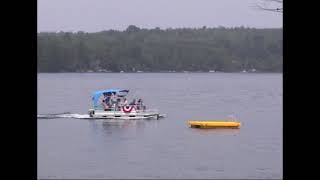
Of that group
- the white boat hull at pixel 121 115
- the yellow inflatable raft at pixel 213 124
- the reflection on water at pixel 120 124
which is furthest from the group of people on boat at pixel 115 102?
the yellow inflatable raft at pixel 213 124

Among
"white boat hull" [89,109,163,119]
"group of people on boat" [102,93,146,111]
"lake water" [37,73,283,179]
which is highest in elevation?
"group of people on boat" [102,93,146,111]

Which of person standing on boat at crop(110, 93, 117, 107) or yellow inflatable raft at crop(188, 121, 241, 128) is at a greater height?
person standing on boat at crop(110, 93, 117, 107)

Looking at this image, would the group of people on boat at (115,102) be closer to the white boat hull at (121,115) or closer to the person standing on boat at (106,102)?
the person standing on boat at (106,102)

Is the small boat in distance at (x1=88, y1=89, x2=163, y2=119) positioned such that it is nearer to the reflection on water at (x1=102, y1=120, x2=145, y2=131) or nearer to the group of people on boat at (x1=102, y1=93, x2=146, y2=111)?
the group of people on boat at (x1=102, y1=93, x2=146, y2=111)

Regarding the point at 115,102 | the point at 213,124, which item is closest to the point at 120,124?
the point at 115,102

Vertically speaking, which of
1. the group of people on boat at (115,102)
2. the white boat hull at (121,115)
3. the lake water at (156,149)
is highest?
the group of people on boat at (115,102)

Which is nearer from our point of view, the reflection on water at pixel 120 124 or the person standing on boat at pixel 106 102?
the reflection on water at pixel 120 124

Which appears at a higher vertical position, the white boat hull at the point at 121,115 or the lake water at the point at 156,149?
the white boat hull at the point at 121,115

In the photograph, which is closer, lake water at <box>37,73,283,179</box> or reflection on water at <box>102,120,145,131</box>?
lake water at <box>37,73,283,179</box>

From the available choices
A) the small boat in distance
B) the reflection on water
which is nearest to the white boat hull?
the small boat in distance

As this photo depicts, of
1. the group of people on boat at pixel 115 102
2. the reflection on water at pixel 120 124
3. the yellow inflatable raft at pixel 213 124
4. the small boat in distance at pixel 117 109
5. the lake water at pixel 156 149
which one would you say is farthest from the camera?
the small boat in distance at pixel 117 109

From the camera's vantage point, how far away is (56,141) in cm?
4516

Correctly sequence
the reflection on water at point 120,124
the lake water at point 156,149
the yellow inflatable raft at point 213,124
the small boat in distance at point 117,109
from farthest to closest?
1. the small boat in distance at point 117,109
2. the reflection on water at point 120,124
3. the yellow inflatable raft at point 213,124
4. the lake water at point 156,149
